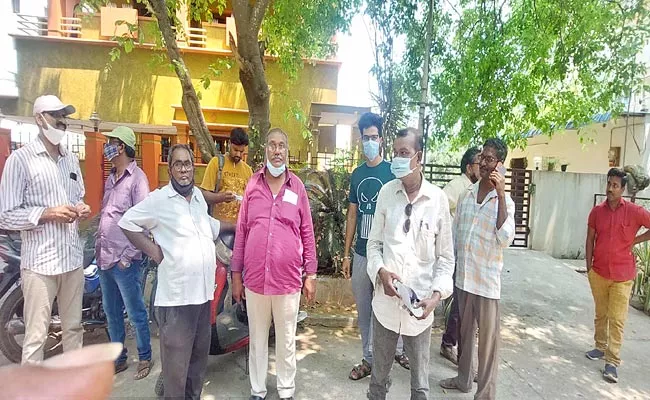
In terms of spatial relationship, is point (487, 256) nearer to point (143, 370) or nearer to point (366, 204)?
point (366, 204)

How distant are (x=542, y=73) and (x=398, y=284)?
4743 mm

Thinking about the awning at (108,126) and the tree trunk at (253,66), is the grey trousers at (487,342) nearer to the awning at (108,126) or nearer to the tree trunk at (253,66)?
the tree trunk at (253,66)

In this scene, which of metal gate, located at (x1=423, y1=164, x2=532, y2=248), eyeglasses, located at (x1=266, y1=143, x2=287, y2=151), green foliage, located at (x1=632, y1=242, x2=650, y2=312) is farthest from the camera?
metal gate, located at (x1=423, y1=164, x2=532, y2=248)

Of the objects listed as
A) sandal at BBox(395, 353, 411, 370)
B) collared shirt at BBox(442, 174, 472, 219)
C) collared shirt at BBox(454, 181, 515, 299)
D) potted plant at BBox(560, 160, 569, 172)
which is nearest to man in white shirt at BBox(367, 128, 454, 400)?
collared shirt at BBox(454, 181, 515, 299)

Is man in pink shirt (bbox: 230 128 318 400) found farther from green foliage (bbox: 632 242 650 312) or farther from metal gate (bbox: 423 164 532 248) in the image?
metal gate (bbox: 423 164 532 248)

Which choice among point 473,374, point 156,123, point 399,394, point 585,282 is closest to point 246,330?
point 399,394

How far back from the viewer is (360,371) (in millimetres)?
3338

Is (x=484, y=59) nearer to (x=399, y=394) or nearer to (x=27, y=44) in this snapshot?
(x=399, y=394)

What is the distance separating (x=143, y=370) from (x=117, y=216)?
4.16 feet

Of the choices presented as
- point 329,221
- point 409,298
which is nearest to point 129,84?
point 329,221

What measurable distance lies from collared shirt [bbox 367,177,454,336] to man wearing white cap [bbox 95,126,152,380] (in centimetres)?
196

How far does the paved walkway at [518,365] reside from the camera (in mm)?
3156

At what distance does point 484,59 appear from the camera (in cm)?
533

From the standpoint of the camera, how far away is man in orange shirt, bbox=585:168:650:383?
3.54 metres
